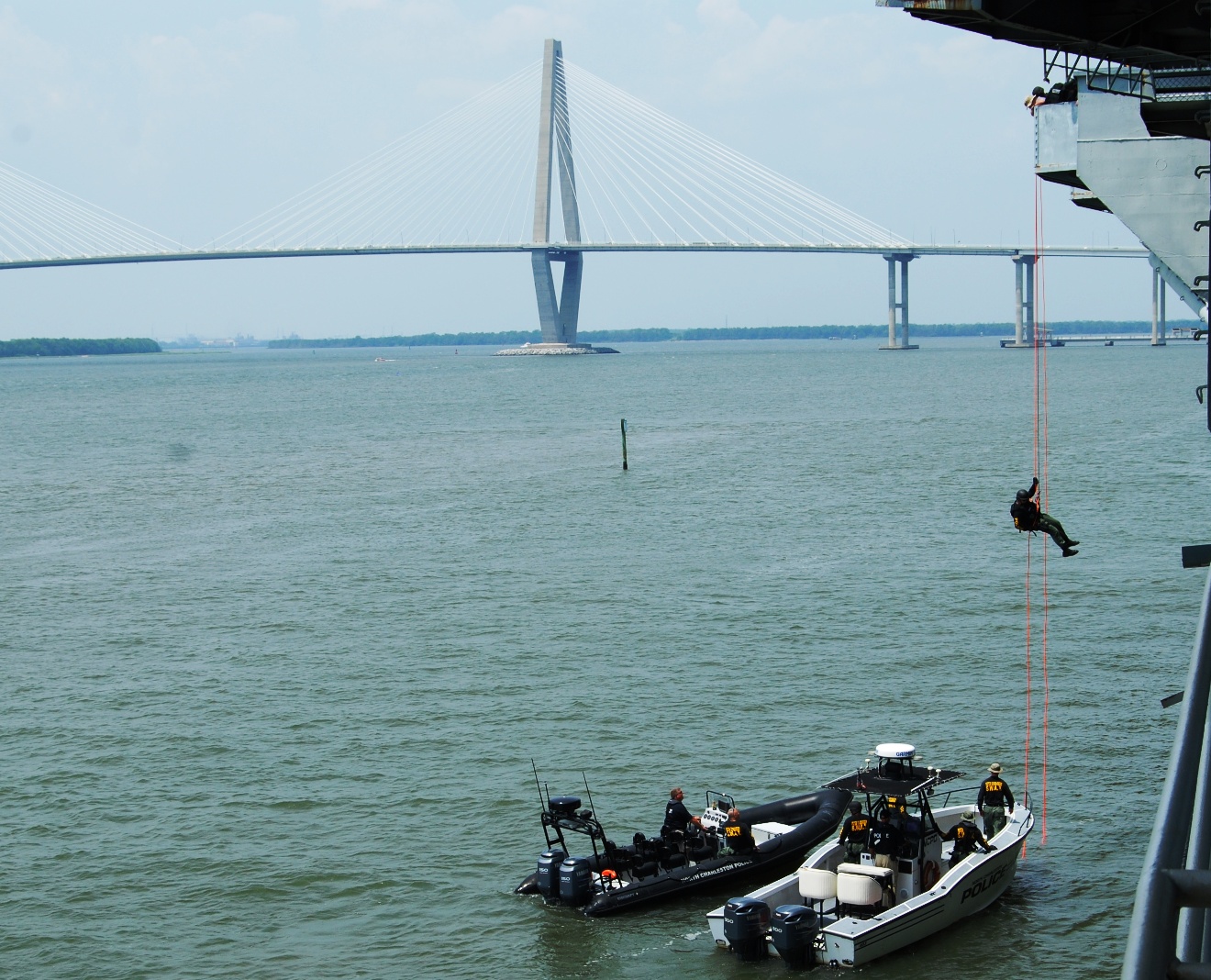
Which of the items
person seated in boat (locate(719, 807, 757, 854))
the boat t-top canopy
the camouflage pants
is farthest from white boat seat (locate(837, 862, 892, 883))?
the camouflage pants

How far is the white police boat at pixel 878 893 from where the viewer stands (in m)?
14.3

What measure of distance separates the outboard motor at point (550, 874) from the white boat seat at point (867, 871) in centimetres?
321

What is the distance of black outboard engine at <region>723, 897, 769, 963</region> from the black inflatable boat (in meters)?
1.72

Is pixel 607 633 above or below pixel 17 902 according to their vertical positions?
above

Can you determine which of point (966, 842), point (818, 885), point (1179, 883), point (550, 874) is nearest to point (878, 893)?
point (818, 885)

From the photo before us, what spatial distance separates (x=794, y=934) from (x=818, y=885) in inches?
34.4

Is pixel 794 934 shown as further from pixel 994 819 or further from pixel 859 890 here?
pixel 994 819

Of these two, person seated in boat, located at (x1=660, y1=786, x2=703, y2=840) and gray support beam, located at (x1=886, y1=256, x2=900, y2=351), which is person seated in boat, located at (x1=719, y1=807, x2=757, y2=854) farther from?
gray support beam, located at (x1=886, y1=256, x2=900, y2=351)

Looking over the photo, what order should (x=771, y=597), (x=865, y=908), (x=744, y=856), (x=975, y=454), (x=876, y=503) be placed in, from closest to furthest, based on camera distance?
1. (x=865, y=908)
2. (x=744, y=856)
3. (x=771, y=597)
4. (x=876, y=503)
5. (x=975, y=454)

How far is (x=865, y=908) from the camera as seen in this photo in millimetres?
14828

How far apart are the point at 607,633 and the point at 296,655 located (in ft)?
20.5

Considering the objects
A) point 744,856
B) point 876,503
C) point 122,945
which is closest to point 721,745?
point 744,856

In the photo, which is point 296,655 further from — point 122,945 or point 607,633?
point 122,945

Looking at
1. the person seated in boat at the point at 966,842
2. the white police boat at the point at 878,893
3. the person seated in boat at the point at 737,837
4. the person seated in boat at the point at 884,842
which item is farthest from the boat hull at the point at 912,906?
the person seated in boat at the point at 737,837
